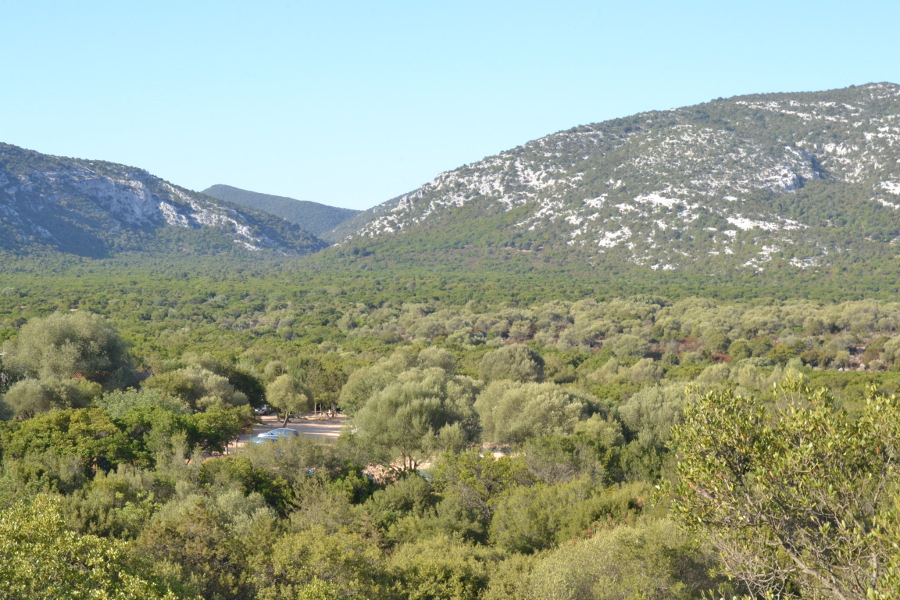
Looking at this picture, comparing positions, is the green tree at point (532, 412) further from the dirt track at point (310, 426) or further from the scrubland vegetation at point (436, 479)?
the dirt track at point (310, 426)

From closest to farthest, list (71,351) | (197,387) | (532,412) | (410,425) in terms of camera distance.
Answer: (410,425) < (532,412) < (71,351) < (197,387)

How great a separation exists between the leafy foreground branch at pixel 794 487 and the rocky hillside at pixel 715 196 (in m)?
137

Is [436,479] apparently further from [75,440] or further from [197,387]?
[197,387]

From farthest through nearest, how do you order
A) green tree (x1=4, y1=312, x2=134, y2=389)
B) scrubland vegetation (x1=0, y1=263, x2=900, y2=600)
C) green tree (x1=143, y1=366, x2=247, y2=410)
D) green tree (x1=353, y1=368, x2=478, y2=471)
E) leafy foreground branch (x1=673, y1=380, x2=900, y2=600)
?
green tree (x1=4, y1=312, x2=134, y2=389) → green tree (x1=143, y1=366, x2=247, y2=410) → green tree (x1=353, y1=368, x2=478, y2=471) → scrubland vegetation (x1=0, y1=263, x2=900, y2=600) → leafy foreground branch (x1=673, y1=380, x2=900, y2=600)

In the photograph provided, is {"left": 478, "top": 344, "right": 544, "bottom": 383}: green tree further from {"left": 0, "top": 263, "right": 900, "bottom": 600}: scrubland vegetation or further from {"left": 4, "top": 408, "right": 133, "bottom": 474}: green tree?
Answer: {"left": 4, "top": 408, "right": 133, "bottom": 474}: green tree

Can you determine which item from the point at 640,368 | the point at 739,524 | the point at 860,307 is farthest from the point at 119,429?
the point at 860,307

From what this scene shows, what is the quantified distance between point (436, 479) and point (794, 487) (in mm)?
13581

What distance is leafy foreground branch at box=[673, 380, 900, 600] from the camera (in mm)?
9523

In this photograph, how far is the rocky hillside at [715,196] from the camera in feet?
479

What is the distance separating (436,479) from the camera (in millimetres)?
22453

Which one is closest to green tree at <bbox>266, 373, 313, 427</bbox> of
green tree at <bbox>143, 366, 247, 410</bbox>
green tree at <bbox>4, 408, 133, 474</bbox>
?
green tree at <bbox>143, 366, 247, 410</bbox>

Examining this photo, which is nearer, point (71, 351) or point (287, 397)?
point (71, 351)

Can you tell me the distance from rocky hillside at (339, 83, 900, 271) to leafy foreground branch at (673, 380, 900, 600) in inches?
5402

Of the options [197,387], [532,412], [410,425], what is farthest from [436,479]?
[197,387]
